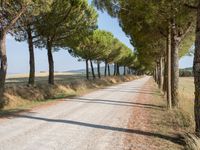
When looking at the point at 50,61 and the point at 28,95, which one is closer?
the point at 28,95

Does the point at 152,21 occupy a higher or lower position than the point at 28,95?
higher

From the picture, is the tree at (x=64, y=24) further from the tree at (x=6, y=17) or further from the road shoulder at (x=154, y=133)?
the road shoulder at (x=154, y=133)

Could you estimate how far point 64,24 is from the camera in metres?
30.8

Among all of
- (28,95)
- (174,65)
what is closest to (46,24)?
(28,95)

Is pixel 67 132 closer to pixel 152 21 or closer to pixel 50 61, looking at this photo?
pixel 152 21

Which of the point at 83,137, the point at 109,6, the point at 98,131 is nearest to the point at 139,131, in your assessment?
the point at 98,131

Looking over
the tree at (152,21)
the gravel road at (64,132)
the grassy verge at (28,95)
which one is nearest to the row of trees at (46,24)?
the grassy verge at (28,95)

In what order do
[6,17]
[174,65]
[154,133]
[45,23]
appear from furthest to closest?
[45,23]
[174,65]
[6,17]
[154,133]

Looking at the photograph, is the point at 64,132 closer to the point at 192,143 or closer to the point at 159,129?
the point at 159,129

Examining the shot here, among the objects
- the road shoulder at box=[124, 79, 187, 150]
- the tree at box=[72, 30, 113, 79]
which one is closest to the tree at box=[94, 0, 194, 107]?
the road shoulder at box=[124, 79, 187, 150]

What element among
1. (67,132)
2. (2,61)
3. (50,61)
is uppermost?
(50,61)

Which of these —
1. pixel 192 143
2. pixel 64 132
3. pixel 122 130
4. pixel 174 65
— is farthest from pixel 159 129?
pixel 174 65

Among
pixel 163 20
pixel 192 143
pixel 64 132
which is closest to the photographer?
pixel 192 143

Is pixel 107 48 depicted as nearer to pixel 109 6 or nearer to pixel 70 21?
pixel 70 21
